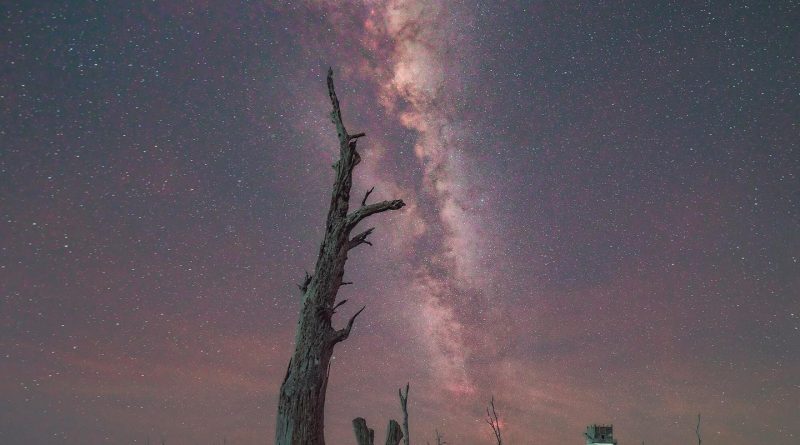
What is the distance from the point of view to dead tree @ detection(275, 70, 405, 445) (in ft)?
28.0

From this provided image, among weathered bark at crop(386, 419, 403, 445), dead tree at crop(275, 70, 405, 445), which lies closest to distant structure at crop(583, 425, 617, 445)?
weathered bark at crop(386, 419, 403, 445)

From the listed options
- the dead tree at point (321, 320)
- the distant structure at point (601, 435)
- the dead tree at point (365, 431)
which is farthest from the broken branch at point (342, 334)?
the distant structure at point (601, 435)

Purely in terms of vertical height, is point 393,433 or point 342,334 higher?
point 342,334

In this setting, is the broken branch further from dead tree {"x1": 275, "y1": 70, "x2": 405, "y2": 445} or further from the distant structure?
the distant structure

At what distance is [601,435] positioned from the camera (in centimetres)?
5166

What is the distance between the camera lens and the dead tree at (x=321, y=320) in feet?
28.0

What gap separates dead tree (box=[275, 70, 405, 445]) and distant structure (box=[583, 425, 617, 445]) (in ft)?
159

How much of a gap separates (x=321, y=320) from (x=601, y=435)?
4920 centimetres

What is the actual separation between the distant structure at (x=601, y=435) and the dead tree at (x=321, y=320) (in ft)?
159

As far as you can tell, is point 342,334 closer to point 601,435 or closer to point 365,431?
point 365,431

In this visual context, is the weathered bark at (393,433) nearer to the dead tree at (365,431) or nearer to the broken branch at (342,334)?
the dead tree at (365,431)

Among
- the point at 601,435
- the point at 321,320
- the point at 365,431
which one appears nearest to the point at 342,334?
the point at 321,320

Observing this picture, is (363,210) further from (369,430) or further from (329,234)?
(369,430)

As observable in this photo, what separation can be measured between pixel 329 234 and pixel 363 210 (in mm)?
687
